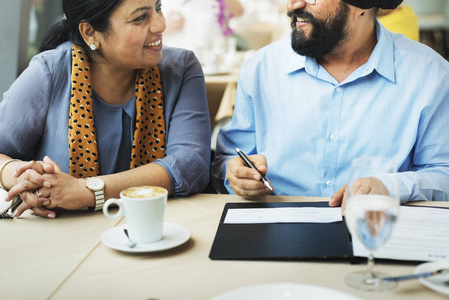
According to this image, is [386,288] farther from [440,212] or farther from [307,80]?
[307,80]

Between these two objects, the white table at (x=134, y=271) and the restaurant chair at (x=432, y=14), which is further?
the restaurant chair at (x=432, y=14)

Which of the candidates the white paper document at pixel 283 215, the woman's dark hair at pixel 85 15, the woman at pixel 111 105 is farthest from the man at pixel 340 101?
the woman's dark hair at pixel 85 15

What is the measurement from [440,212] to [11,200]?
1.00 metres

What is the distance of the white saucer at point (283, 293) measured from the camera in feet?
2.37

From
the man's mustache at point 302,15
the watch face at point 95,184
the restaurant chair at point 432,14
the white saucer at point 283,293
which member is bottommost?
the watch face at point 95,184

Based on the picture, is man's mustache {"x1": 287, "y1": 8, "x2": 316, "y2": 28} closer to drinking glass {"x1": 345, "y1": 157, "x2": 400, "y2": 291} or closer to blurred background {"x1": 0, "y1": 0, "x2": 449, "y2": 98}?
blurred background {"x1": 0, "y1": 0, "x2": 449, "y2": 98}

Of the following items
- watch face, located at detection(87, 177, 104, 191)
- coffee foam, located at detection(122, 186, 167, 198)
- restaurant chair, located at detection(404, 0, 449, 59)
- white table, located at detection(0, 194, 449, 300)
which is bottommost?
white table, located at detection(0, 194, 449, 300)

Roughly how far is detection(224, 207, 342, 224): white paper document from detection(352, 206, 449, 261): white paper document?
149mm

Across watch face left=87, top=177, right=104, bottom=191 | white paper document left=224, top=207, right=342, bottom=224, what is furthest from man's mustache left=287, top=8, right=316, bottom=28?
watch face left=87, top=177, right=104, bottom=191

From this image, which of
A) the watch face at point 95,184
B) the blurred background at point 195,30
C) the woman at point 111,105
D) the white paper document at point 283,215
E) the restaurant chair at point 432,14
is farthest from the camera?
the restaurant chair at point 432,14

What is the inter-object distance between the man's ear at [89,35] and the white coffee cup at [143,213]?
2.49 feet

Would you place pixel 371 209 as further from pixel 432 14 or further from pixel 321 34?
pixel 432 14

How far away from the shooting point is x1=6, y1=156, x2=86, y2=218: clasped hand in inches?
45.9

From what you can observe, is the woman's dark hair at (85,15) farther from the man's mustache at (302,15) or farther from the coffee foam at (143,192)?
the coffee foam at (143,192)
